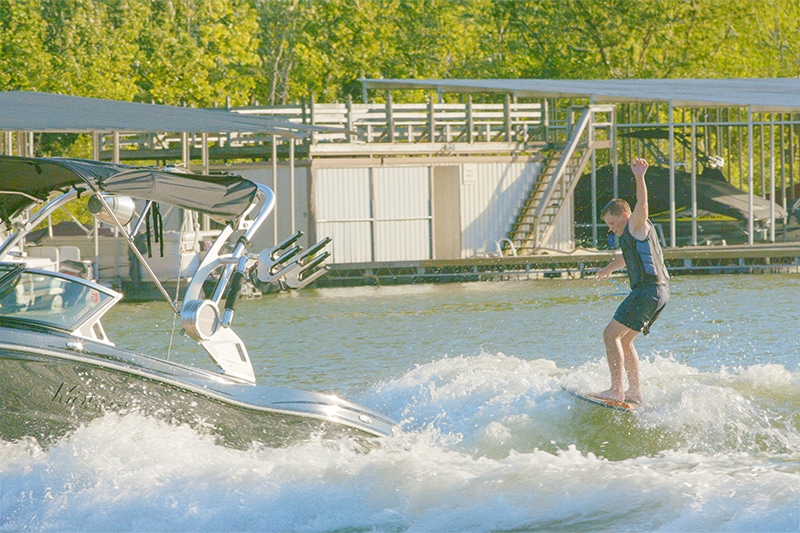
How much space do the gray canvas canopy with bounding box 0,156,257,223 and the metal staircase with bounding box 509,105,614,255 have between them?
2120 centimetres

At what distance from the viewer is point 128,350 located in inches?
334

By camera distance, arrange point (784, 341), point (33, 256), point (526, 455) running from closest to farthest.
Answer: point (526, 455), point (784, 341), point (33, 256)

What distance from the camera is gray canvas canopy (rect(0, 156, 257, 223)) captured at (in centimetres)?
848

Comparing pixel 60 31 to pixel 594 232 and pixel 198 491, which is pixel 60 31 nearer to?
pixel 594 232

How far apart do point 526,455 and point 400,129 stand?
2281 centimetres

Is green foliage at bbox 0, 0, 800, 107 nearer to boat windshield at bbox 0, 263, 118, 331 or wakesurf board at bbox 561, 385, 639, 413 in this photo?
wakesurf board at bbox 561, 385, 639, 413

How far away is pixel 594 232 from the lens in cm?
3139

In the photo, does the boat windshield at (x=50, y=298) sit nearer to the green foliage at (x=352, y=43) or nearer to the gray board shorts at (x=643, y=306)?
the gray board shorts at (x=643, y=306)

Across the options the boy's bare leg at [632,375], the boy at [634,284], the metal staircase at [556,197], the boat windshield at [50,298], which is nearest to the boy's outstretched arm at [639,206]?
the boy at [634,284]

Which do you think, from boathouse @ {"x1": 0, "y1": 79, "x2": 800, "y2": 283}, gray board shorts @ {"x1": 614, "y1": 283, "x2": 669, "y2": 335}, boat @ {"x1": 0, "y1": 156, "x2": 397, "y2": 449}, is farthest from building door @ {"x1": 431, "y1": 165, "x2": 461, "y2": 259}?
boat @ {"x1": 0, "y1": 156, "x2": 397, "y2": 449}

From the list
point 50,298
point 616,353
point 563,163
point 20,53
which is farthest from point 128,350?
point 20,53

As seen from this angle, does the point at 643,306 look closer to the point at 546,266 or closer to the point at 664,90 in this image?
the point at 546,266

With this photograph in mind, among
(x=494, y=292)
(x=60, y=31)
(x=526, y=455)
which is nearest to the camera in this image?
(x=526, y=455)

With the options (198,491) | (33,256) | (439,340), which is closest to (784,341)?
(439,340)
